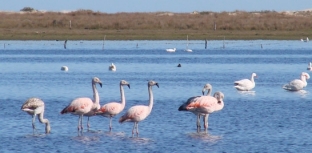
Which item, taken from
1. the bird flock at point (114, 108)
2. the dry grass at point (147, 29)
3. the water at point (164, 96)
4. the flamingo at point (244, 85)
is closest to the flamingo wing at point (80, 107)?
the bird flock at point (114, 108)

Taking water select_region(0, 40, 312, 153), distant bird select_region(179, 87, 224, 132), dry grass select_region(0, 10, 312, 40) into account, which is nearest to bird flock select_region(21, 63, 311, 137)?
distant bird select_region(179, 87, 224, 132)

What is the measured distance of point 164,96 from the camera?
26.3 meters

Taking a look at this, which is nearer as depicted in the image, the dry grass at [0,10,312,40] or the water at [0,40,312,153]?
the water at [0,40,312,153]

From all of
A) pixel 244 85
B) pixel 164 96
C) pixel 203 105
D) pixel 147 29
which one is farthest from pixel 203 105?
pixel 147 29

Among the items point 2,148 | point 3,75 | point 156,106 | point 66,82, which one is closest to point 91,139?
point 2,148

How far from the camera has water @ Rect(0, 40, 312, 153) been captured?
16484mm

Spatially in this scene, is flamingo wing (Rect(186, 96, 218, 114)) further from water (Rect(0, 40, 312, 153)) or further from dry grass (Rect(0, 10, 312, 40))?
dry grass (Rect(0, 10, 312, 40))

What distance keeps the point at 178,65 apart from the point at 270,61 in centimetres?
631

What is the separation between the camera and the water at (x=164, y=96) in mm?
16484

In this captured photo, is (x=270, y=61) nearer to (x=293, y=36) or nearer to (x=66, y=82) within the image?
(x=66, y=82)

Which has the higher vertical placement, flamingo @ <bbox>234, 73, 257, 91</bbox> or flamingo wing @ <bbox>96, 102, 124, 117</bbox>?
flamingo wing @ <bbox>96, 102, 124, 117</bbox>

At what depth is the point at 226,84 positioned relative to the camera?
102ft

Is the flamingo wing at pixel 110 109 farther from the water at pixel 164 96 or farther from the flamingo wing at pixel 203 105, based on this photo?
the flamingo wing at pixel 203 105

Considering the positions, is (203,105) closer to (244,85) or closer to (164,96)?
(164,96)
